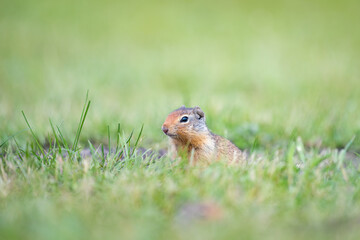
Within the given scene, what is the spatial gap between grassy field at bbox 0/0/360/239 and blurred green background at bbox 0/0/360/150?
0.03 meters

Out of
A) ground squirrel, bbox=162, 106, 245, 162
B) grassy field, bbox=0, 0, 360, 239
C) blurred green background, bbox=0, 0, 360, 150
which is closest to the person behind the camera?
grassy field, bbox=0, 0, 360, 239

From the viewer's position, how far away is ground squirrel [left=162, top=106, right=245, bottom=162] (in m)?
3.42

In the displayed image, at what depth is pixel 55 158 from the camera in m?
2.79

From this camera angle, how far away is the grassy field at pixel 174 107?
2.08 meters

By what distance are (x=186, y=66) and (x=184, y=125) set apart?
14.6ft

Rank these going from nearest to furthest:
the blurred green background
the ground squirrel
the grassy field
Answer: the grassy field
the ground squirrel
the blurred green background

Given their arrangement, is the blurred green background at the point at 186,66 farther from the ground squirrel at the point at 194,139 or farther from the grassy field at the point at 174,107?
the ground squirrel at the point at 194,139

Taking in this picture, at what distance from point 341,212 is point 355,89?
462 cm

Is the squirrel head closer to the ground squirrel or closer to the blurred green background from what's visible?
the ground squirrel

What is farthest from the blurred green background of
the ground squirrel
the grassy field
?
the ground squirrel

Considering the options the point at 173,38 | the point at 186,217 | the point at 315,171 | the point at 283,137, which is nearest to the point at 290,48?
the point at 173,38

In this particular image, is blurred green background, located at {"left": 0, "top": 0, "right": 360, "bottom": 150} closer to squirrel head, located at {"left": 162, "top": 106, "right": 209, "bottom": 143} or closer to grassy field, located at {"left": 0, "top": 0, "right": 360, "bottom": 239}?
grassy field, located at {"left": 0, "top": 0, "right": 360, "bottom": 239}

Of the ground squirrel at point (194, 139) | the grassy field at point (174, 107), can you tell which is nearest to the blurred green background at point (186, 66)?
the grassy field at point (174, 107)

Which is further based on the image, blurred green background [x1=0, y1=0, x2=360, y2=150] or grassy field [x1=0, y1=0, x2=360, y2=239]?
blurred green background [x1=0, y1=0, x2=360, y2=150]
